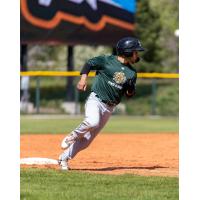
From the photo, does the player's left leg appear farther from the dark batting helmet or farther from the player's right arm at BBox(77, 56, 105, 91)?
the dark batting helmet

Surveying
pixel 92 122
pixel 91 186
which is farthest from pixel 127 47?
pixel 91 186

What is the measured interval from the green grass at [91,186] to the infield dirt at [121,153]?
80 centimetres

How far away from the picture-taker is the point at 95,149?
13211mm

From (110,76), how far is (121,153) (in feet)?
13.2

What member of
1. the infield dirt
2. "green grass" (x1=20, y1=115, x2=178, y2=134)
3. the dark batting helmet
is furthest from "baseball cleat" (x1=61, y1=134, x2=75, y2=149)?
"green grass" (x1=20, y1=115, x2=178, y2=134)

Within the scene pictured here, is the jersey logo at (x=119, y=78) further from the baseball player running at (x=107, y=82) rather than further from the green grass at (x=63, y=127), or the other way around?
the green grass at (x=63, y=127)

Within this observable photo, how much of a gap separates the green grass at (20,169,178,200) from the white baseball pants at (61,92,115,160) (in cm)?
46

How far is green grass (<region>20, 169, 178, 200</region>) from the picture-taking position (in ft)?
21.1

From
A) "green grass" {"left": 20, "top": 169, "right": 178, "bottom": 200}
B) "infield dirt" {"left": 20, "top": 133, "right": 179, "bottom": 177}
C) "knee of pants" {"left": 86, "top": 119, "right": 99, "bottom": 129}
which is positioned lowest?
"infield dirt" {"left": 20, "top": 133, "right": 179, "bottom": 177}

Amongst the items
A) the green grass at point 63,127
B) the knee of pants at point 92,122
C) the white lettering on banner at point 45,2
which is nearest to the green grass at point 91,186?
the knee of pants at point 92,122

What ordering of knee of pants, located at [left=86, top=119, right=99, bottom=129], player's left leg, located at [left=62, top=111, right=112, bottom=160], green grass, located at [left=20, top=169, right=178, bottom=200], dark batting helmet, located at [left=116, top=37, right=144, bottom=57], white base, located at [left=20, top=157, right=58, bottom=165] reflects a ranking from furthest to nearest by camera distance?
white base, located at [left=20, top=157, right=58, bottom=165] → player's left leg, located at [left=62, top=111, right=112, bottom=160] → dark batting helmet, located at [left=116, top=37, right=144, bottom=57] → knee of pants, located at [left=86, top=119, right=99, bottom=129] → green grass, located at [left=20, top=169, right=178, bottom=200]

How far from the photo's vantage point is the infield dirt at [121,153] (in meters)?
9.22

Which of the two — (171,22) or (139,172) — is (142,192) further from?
(171,22)
